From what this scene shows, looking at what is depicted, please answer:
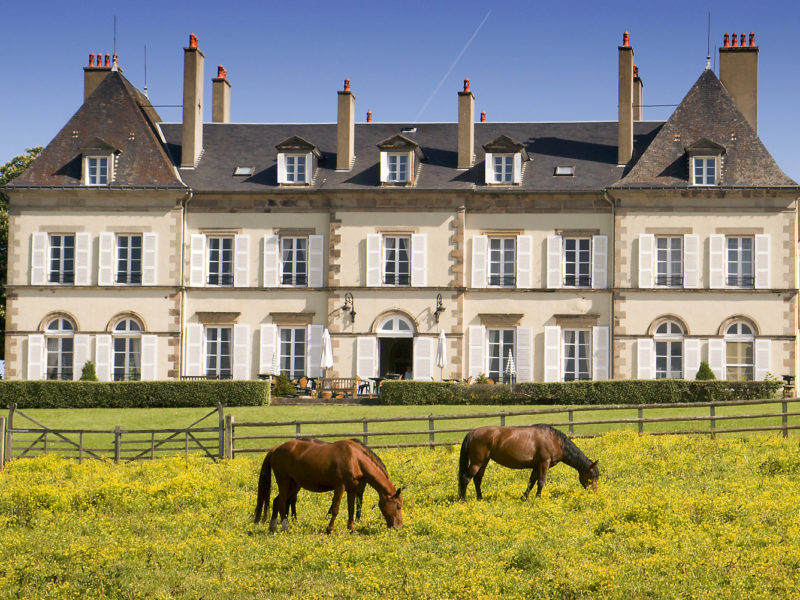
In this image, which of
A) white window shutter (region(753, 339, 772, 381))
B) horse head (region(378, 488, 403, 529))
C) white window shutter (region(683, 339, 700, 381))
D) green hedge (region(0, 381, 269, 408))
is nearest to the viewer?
horse head (region(378, 488, 403, 529))

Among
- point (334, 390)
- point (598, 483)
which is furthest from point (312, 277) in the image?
point (598, 483)

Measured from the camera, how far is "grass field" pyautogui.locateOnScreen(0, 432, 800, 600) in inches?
373

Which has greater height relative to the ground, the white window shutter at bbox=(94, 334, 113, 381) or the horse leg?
the white window shutter at bbox=(94, 334, 113, 381)

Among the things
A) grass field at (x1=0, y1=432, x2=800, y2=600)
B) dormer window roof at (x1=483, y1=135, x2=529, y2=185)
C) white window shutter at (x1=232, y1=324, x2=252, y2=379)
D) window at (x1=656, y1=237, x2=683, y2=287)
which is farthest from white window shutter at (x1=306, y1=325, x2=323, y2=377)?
grass field at (x1=0, y1=432, x2=800, y2=600)

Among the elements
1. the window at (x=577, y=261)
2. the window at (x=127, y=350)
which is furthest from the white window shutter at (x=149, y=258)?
the window at (x=577, y=261)

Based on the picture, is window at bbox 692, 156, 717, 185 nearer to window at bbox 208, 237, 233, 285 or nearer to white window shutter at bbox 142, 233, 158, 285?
window at bbox 208, 237, 233, 285

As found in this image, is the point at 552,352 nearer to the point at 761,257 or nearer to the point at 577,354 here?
the point at 577,354

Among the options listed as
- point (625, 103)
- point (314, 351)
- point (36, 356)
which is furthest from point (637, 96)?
point (36, 356)

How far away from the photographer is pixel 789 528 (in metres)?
11.1

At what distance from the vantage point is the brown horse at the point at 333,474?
1134 centimetres

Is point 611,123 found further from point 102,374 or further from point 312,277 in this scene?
point 102,374

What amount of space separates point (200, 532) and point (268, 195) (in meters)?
21.9

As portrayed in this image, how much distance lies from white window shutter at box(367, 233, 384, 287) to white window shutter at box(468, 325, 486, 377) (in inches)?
137

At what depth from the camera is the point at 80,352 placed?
32.2 meters
